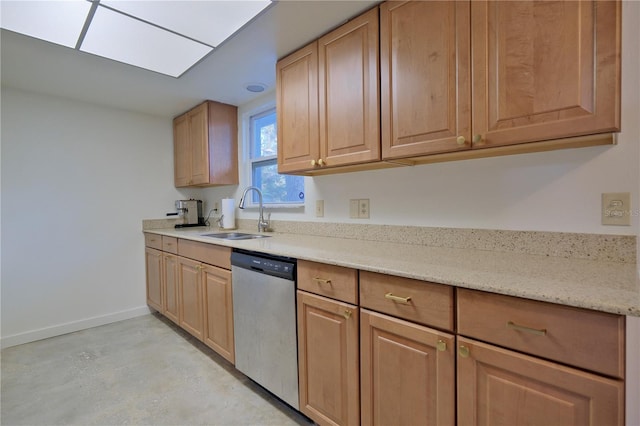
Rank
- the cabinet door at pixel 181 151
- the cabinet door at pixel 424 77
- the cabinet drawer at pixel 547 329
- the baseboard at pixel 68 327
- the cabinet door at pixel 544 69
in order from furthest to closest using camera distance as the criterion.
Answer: the cabinet door at pixel 181 151 → the baseboard at pixel 68 327 → the cabinet door at pixel 424 77 → the cabinet door at pixel 544 69 → the cabinet drawer at pixel 547 329

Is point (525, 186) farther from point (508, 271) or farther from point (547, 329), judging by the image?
point (547, 329)

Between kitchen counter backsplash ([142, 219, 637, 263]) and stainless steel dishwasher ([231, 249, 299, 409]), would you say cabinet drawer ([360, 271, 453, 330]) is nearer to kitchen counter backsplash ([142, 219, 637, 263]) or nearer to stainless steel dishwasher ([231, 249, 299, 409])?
stainless steel dishwasher ([231, 249, 299, 409])

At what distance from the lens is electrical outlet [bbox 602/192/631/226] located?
108cm

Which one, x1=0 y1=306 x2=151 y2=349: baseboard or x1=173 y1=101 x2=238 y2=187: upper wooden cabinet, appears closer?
x1=0 y1=306 x2=151 y2=349: baseboard

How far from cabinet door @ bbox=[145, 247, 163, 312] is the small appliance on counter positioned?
41 cm

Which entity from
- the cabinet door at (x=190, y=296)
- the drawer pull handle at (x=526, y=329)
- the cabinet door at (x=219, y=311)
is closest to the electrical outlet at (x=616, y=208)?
the drawer pull handle at (x=526, y=329)

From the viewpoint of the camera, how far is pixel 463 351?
938 mm

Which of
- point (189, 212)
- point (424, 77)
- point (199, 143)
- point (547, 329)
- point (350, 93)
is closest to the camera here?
point (547, 329)

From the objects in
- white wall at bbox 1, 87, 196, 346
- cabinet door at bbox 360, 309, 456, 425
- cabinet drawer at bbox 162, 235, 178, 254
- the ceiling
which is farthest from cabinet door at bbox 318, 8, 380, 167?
white wall at bbox 1, 87, 196, 346

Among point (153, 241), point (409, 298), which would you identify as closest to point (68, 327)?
point (153, 241)

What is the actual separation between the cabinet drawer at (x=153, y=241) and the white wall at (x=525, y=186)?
2044 mm

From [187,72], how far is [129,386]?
→ 2.17 m

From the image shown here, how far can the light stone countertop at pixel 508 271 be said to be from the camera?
0.75m

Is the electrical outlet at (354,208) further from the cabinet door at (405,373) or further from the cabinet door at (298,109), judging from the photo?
the cabinet door at (405,373)
